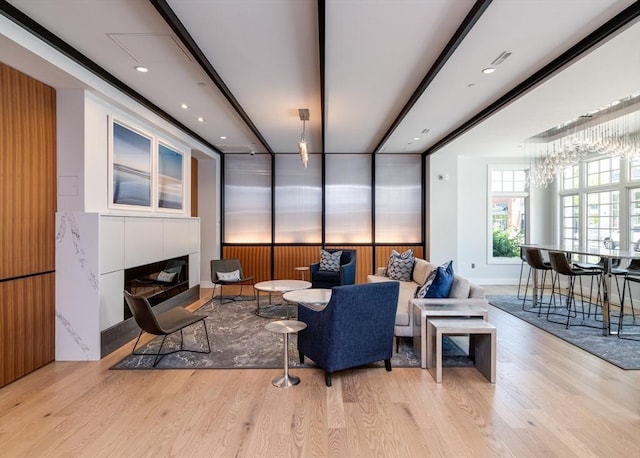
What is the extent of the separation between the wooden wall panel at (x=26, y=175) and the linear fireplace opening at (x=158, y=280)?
0.89 metres

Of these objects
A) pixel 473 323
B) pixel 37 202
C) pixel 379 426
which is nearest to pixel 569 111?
pixel 473 323

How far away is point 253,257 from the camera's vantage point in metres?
7.41

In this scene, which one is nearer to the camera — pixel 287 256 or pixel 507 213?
pixel 287 256

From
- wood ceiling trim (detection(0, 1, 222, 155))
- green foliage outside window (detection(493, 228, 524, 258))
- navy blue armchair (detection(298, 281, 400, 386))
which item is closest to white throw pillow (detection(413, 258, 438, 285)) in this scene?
navy blue armchair (detection(298, 281, 400, 386))

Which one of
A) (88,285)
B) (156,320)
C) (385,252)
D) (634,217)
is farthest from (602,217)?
(88,285)

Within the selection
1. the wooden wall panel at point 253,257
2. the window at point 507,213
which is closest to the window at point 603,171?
the window at point 507,213

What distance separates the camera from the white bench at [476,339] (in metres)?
2.94

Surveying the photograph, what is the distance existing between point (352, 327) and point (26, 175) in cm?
318

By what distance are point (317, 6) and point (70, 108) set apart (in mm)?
2671

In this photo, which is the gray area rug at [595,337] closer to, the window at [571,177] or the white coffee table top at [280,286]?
the window at [571,177]

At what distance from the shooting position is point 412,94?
4145mm

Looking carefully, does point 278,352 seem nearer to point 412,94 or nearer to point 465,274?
point 412,94

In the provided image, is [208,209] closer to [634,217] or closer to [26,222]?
[26,222]

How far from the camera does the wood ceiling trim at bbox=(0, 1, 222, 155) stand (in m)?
2.55
